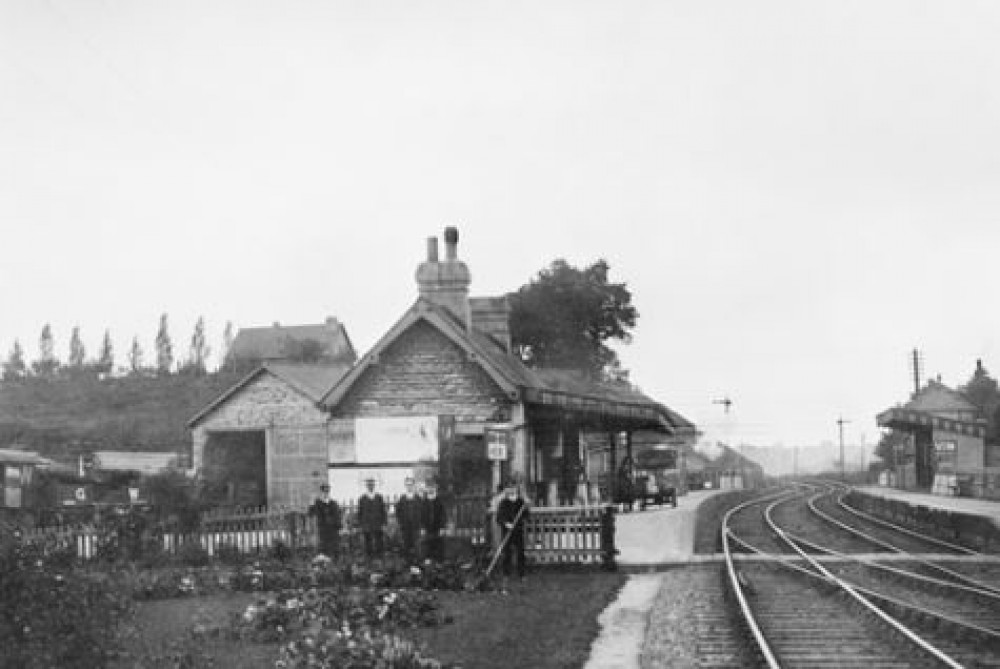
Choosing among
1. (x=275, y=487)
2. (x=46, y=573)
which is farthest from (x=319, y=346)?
(x=46, y=573)

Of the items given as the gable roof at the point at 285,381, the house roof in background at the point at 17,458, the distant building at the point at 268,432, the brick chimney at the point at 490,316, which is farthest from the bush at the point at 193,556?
the distant building at the point at 268,432

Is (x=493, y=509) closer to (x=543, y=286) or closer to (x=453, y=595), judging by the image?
(x=453, y=595)

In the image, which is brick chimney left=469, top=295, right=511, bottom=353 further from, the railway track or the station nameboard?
the station nameboard

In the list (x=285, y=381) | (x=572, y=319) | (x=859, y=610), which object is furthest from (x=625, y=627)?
(x=572, y=319)

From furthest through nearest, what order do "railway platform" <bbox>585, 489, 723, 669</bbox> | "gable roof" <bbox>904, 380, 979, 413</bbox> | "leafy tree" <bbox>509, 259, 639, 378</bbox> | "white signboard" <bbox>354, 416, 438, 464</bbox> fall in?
"gable roof" <bbox>904, 380, 979, 413</bbox>
"leafy tree" <bbox>509, 259, 639, 378</bbox>
"white signboard" <bbox>354, 416, 438, 464</bbox>
"railway platform" <bbox>585, 489, 723, 669</bbox>

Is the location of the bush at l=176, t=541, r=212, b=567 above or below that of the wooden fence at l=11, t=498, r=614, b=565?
below

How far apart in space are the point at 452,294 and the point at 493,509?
10.4m

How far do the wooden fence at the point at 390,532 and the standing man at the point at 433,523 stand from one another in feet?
2.51

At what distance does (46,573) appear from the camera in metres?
7.97

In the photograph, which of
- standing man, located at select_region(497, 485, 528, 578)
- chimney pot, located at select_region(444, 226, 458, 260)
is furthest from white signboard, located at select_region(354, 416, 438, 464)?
standing man, located at select_region(497, 485, 528, 578)

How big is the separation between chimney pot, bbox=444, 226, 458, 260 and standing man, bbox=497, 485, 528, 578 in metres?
11.2

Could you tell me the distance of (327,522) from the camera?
2100 centimetres

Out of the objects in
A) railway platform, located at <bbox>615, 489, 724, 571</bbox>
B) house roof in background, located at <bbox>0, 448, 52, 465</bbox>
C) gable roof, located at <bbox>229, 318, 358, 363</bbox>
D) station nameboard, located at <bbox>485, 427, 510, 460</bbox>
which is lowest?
railway platform, located at <bbox>615, 489, 724, 571</bbox>

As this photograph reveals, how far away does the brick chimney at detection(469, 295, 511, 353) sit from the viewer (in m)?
33.2
